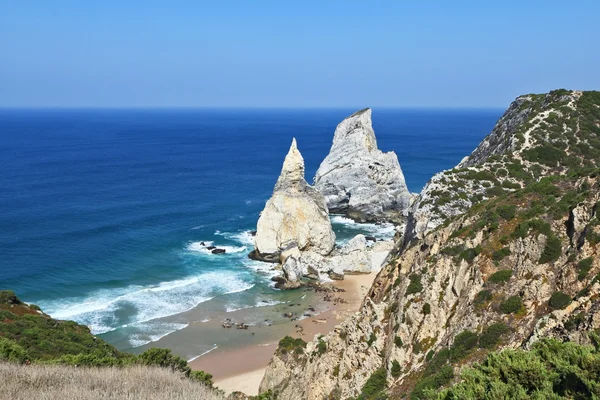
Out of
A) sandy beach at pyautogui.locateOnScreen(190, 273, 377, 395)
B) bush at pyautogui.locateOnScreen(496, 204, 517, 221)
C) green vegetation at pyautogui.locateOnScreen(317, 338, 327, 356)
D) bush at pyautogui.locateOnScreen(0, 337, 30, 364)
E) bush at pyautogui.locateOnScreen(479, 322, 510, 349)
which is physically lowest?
sandy beach at pyautogui.locateOnScreen(190, 273, 377, 395)

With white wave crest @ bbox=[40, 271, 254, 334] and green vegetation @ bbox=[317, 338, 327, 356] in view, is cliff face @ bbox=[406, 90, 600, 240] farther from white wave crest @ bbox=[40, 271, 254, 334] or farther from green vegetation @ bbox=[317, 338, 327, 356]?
white wave crest @ bbox=[40, 271, 254, 334]

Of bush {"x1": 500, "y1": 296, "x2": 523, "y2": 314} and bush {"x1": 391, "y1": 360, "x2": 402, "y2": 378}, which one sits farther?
bush {"x1": 391, "y1": 360, "x2": 402, "y2": 378}

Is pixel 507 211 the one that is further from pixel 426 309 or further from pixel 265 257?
pixel 265 257

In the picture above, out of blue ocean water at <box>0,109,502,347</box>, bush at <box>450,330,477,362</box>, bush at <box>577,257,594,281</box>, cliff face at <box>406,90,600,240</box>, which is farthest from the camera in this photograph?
blue ocean water at <box>0,109,502,347</box>

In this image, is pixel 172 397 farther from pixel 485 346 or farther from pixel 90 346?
pixel 90 346

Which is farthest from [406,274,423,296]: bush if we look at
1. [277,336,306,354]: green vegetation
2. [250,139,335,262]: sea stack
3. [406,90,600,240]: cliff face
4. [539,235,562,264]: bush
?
[250,139,335,262]: sea stack

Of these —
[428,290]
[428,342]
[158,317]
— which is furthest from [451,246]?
[158,317]

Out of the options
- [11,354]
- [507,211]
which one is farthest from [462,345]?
[11,354]
